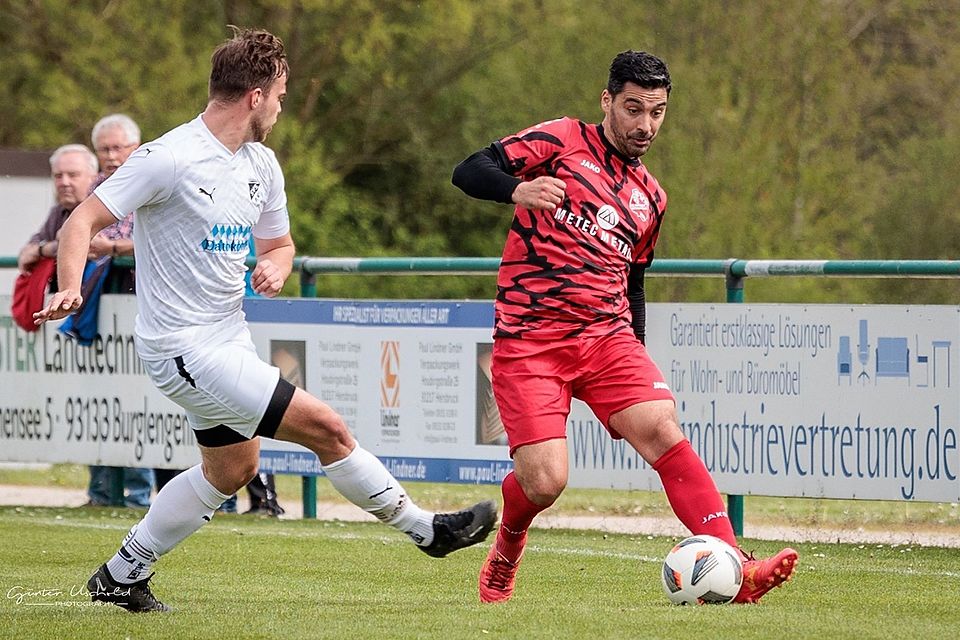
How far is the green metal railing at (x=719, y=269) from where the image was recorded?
359 inches

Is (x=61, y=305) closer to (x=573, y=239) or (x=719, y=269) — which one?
(x=573, y=239)

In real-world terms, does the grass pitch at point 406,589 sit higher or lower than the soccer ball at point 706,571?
lower

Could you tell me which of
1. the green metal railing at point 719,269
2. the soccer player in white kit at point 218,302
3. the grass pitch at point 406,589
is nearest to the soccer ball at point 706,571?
the grass pitch at point 406,589

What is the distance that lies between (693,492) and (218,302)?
200 cm

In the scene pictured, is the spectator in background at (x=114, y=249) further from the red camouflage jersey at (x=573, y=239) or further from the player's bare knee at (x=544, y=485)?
the player's bare knee at (x=544, y=485)

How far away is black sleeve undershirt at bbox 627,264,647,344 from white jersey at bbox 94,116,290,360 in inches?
66.8

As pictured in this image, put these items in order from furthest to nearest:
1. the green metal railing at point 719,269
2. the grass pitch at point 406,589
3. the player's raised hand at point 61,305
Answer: the green metal railing at point 719,269 < the grass pitch at point 406,589 < the player's raised hand at point 61,305

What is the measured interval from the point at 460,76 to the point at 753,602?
2718cm

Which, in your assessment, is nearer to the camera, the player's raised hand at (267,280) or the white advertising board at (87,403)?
the player's raised hand at (267,280)

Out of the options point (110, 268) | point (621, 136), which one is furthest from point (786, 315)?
point (110, 268)

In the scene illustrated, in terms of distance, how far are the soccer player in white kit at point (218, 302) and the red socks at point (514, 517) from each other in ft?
0.79

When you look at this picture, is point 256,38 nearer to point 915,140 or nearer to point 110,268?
point 110,268

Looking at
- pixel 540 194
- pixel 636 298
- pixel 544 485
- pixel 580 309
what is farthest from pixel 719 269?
pixel 540 194

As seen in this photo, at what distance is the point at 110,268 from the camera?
457 inches
